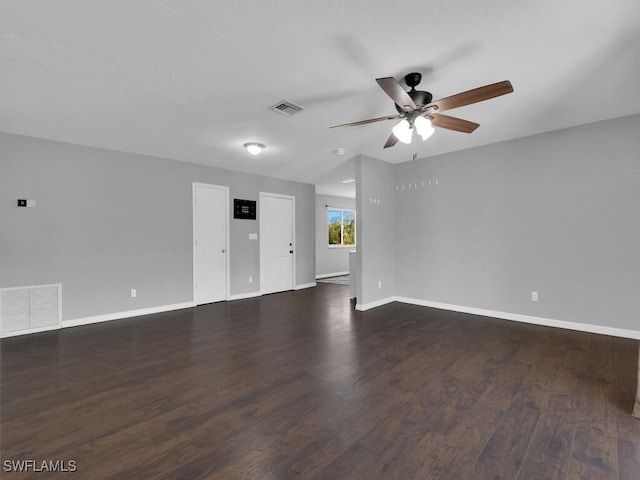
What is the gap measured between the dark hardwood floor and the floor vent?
28 centimetres

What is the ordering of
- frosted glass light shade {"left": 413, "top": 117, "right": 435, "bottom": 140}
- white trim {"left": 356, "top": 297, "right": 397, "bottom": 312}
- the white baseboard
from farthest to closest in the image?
white trim {"left": 356, "top": 297, "right": 397, "bottom": 312}, the white baseboard, frosted glass light shade {"left": 413, "top": 117, "right": 435, "bottom": 140}

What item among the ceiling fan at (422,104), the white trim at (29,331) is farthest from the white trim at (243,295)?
the ceiling fan at (422,104)

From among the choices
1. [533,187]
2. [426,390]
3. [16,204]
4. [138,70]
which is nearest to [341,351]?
[426,390]

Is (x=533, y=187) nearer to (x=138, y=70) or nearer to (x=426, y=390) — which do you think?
(x=426, y=390)

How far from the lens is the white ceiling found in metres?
1.83

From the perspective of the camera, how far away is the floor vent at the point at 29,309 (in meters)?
3.69

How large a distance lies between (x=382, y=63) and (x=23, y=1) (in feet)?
7.65

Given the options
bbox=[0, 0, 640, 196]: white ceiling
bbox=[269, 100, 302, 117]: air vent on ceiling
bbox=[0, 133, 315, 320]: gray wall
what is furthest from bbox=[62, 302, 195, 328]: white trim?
bbox=[269, 100, 302, 117]: air vent on ceiling

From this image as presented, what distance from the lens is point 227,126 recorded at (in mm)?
3605

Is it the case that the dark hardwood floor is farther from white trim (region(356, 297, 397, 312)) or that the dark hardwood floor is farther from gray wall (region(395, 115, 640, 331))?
white trim (region(356, 297, 397, 312))

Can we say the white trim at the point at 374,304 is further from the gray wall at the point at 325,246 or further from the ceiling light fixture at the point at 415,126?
the gray wall at the point at 325,246

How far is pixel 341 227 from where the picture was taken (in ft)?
31.2

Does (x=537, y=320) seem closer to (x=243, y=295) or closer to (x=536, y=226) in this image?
(x=536, y=226)

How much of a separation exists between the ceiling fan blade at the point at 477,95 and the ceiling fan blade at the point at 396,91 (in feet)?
0.70
